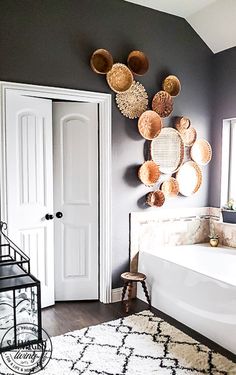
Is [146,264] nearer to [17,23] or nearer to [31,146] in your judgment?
[31,146]

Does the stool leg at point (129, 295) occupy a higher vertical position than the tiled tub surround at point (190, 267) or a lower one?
lower

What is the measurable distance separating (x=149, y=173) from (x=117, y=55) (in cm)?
125

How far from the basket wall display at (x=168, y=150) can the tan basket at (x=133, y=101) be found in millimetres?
354

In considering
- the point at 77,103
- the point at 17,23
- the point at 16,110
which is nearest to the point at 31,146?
the point at 16,110

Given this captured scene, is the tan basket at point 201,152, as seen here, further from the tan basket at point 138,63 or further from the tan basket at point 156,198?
the tan basket at point 138,63

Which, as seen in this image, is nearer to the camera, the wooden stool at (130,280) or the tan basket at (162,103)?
the wooden stool at (130,280)

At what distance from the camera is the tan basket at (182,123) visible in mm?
3904

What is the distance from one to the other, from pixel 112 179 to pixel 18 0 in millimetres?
1813

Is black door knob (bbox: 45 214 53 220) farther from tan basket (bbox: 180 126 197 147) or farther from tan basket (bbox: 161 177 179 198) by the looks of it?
tan basket (bbox: 180 126 197 147)

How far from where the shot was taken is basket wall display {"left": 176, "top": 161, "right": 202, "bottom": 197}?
398cm

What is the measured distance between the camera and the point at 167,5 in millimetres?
3605

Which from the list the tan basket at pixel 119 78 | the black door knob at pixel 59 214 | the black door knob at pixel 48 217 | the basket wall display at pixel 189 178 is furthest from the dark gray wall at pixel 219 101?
the black door knob at pixel 48 217

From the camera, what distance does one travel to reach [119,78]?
3488mm

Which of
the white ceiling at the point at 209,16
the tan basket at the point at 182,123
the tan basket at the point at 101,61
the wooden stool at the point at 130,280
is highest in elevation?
the white ceiling at the point at 209,16
